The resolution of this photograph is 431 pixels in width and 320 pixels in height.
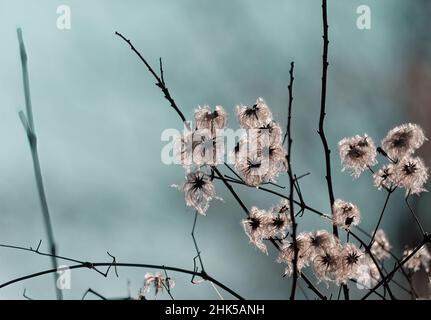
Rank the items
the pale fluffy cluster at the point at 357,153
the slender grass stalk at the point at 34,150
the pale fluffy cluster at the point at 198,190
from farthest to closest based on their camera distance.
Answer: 1. the pale fluffy cluster at the point at 357,153
2. the pale fluffy cluster at the point at 198,190
3. the slender grass stalk at the point at 34,150

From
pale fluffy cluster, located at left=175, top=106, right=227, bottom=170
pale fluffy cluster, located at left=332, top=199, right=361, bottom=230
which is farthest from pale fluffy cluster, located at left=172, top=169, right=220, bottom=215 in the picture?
pale fluffy cluster, located at left=332, top=199, right=361, bottom=230

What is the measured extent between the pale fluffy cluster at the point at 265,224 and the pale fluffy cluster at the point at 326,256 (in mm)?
69

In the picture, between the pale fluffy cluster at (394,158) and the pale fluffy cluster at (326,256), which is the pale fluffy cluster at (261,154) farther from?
the pale fluffy cluster at (394,158)

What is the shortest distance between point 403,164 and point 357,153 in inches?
9.0

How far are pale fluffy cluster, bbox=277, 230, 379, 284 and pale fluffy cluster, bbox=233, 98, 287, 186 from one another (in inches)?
12.3

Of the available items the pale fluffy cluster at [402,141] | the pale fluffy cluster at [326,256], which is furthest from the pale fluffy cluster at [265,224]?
the pale fluffy cluster at [402,141]

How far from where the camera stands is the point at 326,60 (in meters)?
2.14

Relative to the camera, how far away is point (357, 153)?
2.88m

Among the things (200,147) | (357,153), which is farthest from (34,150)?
(357,153)

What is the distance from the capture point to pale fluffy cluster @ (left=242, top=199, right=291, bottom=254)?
2.54 metres

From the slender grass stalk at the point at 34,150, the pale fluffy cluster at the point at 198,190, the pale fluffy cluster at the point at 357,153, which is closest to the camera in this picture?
the slender grass stalk at the point at 34,150

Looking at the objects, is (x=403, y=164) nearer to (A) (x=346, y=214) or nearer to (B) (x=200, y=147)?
(A) (x=346, y=214)

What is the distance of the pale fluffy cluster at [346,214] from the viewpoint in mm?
2480
